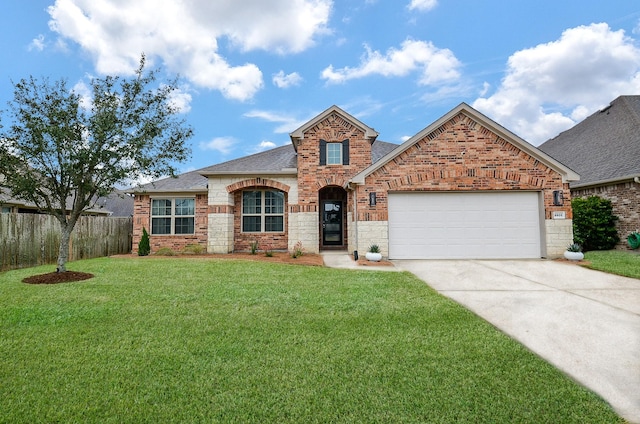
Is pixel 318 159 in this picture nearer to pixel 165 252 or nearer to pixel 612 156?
pixel 165 252

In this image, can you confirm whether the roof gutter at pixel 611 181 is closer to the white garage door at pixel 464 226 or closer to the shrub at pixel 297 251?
the white garage door at pixel 464 226

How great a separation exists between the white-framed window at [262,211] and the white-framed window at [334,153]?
2.78 metres

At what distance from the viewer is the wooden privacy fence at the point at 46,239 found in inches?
388

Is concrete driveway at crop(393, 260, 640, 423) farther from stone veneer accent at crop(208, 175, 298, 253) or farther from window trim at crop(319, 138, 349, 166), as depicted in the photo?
stone veneer accent at crop(208, 175, 298, 253)

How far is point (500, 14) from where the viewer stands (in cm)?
1072

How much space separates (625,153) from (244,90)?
18.3 metres

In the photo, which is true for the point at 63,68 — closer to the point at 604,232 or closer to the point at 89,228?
the point at 89,228

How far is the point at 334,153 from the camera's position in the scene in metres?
13.5

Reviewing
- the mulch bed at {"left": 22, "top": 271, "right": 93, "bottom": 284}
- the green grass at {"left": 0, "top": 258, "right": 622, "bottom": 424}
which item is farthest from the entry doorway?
the mulch bed at {"left": 22, "top": 271, "right": 93, "bottom": 284}

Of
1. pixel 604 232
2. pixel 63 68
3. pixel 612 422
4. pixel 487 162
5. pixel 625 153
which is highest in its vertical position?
pixel 63 68

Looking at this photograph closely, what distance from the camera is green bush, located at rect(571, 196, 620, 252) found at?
516 inches

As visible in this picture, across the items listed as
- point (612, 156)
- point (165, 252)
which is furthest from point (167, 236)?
point (612, 156)

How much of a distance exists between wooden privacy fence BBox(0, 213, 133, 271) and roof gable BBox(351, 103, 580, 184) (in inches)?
431

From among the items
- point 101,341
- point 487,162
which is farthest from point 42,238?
point 487,162
